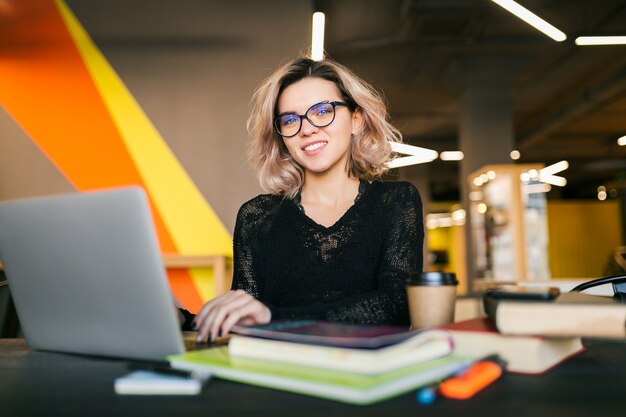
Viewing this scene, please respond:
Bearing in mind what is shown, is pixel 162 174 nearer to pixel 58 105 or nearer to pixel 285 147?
pixel 58 105

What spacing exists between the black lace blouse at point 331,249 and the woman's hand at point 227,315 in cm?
74

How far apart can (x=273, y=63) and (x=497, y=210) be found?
161 inches

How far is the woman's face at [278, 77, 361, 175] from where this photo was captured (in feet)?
6.48

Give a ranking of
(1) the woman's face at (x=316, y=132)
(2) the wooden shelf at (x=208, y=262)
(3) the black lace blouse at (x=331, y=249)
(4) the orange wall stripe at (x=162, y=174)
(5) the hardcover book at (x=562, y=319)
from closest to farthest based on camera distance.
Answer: (5) the hardcover book at (x=562, y=319) < (3) the black lace blouse at (x=331, y=249) < (1) the woman's face at (x=316, y=132) < (2) the wooden shelf at (x=208, y=262) < (4) the orange wall stripe at (x=162, y=174)

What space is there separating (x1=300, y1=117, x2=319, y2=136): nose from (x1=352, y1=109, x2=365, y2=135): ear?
263 mm

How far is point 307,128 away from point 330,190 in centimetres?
28

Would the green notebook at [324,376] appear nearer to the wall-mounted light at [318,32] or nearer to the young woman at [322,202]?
the young woman at [322,202]

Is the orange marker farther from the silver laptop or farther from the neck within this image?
the neck

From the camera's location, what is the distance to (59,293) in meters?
0.96

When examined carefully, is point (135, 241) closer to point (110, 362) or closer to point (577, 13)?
point (110, 362)

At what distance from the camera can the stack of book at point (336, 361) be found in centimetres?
61

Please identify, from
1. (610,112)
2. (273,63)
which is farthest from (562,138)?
(273,63)

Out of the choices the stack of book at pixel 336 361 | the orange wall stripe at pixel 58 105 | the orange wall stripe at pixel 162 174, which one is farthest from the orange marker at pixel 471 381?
the orange wall stripe at pixel 58 105

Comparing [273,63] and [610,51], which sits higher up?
[610,51]
